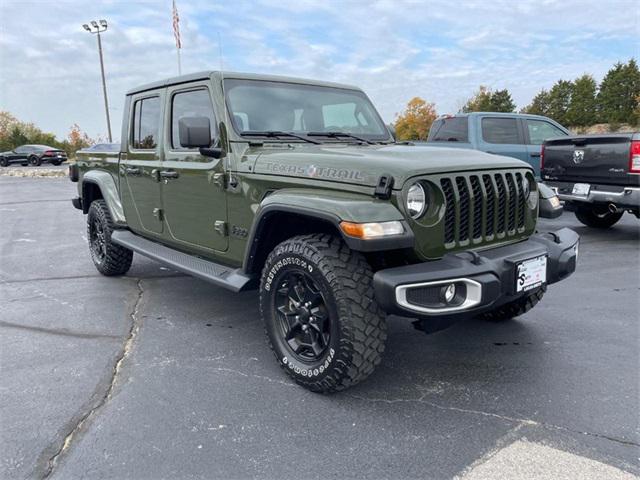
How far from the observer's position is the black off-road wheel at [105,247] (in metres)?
5.20

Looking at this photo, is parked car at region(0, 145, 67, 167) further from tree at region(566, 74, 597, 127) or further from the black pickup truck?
tree at region(566, 74, 597, 127)

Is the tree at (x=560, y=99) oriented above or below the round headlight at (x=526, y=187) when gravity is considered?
above

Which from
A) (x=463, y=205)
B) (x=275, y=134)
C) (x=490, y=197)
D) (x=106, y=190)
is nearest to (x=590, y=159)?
(x=490, y=197)

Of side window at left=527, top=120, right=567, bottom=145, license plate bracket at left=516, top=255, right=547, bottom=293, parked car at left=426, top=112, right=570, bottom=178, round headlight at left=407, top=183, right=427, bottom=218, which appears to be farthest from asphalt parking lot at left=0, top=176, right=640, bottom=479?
side window at left=527, top=120, right=567, bottom=145

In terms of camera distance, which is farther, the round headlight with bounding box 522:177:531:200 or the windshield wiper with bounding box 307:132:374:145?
the windshield wiper with bounding box 307:132:374:145

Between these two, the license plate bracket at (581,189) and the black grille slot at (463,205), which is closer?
the black grille slot at (463,205)

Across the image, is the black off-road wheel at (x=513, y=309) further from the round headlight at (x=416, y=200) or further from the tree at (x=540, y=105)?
the tree at (x=540, y=105)

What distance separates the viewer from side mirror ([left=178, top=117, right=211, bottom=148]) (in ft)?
10.7

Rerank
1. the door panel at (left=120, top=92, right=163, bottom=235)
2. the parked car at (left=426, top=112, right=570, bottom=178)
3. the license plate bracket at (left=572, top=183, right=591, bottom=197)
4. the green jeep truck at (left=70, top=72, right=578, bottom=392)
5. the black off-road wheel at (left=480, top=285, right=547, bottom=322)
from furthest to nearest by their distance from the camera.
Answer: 1. the parked car at (left=426, top=112, right=570, bottom=178)
2. the license plate bracket at (left=572, top=183, right=591, bottom=197)
3. the door panel at (left=120, top=92, right=163, bottom=235)
4. the black off-road wheel at (left=480, top=285, right=547, bottom=322)
5. the green jeep truck at (left=70, top=72, right=578, bottom=392)

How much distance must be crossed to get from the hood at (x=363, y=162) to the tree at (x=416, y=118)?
198ft

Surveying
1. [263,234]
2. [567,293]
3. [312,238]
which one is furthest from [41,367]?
[567,293]

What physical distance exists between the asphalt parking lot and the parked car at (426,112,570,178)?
4.78 m

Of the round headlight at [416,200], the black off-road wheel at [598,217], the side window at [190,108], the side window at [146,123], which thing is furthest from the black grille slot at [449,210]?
the black off-road wheel at [598,217]

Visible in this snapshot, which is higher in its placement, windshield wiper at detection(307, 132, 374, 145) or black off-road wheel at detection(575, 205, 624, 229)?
windshield wiper at detection(307, 132, 374, 145)
